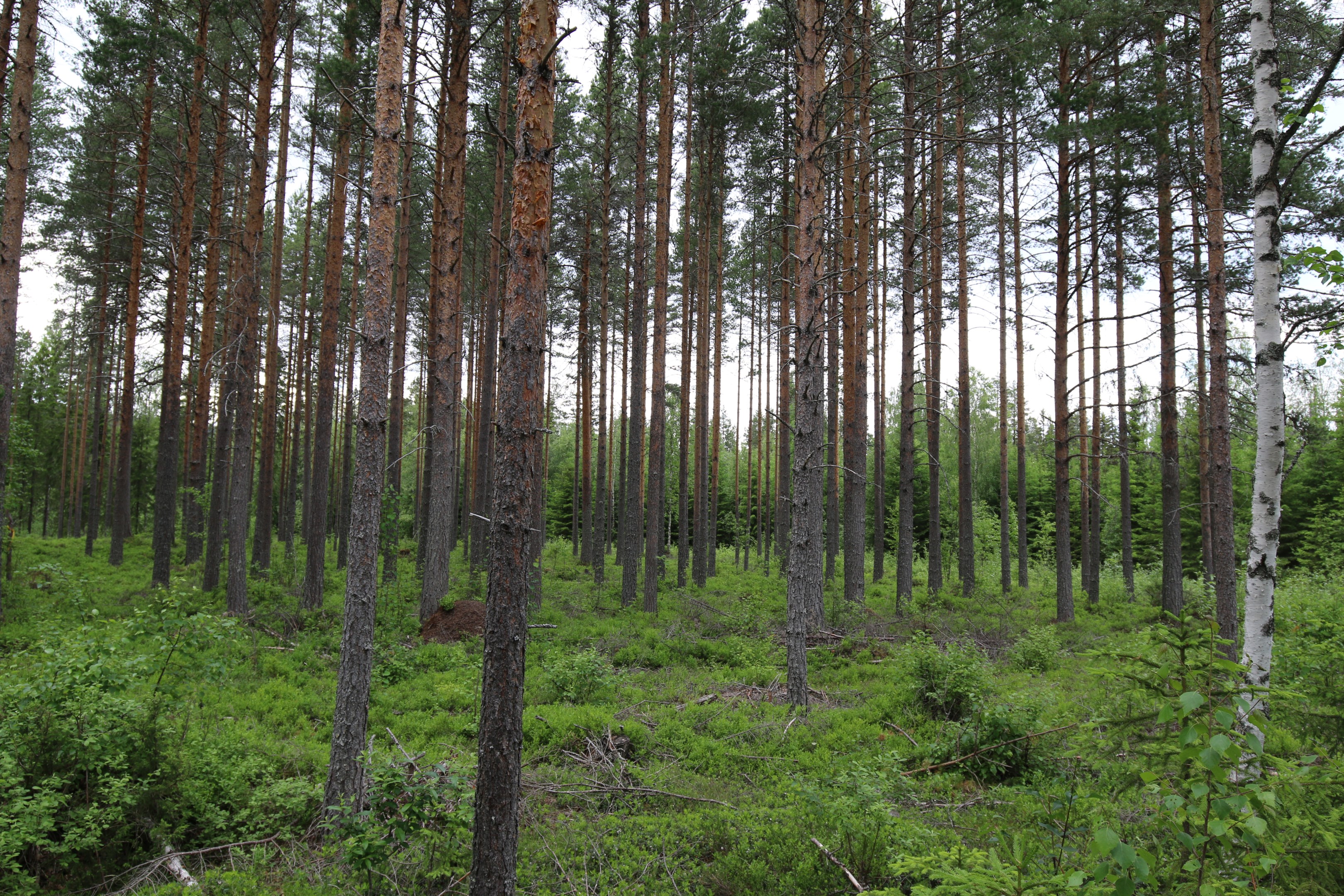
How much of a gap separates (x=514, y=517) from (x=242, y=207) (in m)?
20.7

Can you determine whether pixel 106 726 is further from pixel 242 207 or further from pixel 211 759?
pixel 242 207

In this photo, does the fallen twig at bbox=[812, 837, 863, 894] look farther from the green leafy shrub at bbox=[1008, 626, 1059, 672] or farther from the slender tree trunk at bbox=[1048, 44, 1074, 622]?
the slender tree trunk at bbox=[1048, 44, 1074, 622]

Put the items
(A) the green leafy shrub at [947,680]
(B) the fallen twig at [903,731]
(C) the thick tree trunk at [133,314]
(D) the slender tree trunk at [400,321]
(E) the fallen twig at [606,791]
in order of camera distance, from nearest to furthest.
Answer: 1. (E) the fallen twig at [606,791]
2. (B) the fallen twig at [903,731]
3. (A) the green leafy shrub at [947,680]
4. (D) the slender tree trunk at [400,321]
5. (C) the thick tree trunk at [133,314]

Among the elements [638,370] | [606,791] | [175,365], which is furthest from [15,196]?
[606,791]

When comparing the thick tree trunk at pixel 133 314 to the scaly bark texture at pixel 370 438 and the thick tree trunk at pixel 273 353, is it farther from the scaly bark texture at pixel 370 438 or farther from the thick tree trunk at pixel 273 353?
the scaly bark texture at pixel 370 438

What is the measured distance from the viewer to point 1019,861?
7.19ft

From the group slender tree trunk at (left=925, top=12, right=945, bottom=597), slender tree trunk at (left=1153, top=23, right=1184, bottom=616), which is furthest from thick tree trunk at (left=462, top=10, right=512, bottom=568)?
slender tree trunk at (left=1153, top=23, right=1184, bottom=616)

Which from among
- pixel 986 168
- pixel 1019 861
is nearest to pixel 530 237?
pixel 1019 861

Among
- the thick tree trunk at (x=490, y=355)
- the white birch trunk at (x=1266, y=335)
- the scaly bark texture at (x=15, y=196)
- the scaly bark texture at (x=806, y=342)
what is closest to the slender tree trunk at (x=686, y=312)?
the thick tree trunk at (x=490, y=355)

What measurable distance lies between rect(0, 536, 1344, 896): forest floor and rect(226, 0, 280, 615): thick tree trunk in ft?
5.43

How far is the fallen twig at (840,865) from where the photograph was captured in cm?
388

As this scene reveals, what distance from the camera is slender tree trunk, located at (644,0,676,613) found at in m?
13.4

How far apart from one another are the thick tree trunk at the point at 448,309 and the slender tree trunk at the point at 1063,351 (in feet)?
36.8

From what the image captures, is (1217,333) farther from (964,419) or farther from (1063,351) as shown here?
(964,419)
